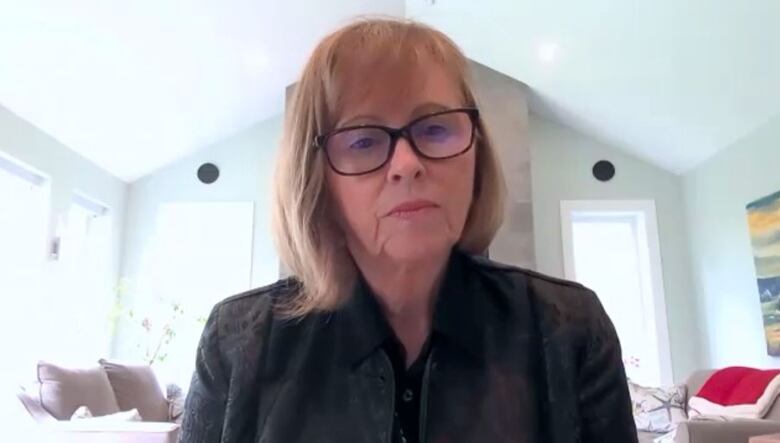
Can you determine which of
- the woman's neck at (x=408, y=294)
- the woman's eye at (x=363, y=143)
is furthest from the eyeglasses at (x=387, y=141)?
the woman's neck at (x=408, y=294)

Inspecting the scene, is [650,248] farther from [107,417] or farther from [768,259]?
[107,417]

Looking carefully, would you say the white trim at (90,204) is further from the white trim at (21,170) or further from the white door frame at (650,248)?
the white door frame at (650,248)

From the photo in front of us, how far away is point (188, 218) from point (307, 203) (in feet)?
16.2

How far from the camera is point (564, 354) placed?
69 cm

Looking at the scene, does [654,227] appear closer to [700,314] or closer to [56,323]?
[700,314]

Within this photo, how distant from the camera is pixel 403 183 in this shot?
2.17 feet

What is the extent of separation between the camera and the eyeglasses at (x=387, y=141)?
0.68 m

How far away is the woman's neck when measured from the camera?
2.40ft

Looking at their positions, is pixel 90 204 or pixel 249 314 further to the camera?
pixel 90 204

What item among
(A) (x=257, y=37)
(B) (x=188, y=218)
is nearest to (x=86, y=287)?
(B) (x=188, y=218)

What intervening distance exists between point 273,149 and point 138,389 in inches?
71.0

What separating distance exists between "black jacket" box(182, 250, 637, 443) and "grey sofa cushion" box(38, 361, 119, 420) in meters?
2.62

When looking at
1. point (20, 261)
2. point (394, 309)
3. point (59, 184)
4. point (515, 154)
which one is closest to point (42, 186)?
point (59, 184)

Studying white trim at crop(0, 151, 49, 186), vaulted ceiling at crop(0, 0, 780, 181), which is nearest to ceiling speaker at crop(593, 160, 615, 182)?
vaulted ceiling at crop(0, 0, 780, 181)
